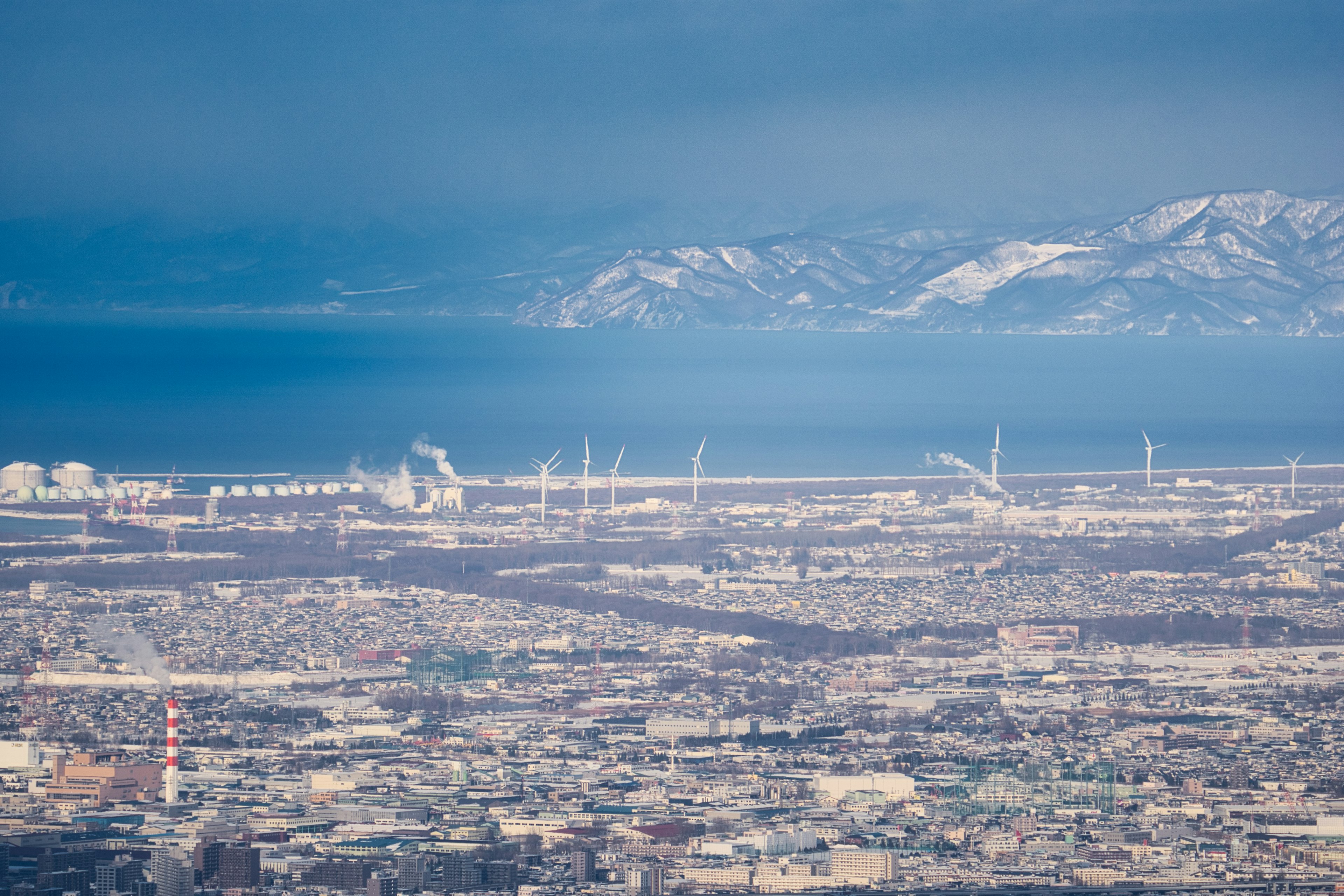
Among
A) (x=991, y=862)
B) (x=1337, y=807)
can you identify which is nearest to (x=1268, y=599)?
(x=1337, y=807)

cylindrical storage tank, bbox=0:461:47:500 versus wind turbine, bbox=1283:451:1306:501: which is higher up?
wind turbine, bbox=1283:451:1306:501

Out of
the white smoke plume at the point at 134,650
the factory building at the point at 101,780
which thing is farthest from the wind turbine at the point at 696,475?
the factory building at the point at 101,780

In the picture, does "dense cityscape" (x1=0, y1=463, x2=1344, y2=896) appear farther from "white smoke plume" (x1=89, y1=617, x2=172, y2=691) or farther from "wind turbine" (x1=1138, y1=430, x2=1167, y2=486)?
"wind turbine" (x1=1138, y1=430, x2=1167, y2=486)

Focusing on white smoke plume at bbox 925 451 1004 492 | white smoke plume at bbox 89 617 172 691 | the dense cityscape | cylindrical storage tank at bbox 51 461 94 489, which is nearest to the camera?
the dense cityscape

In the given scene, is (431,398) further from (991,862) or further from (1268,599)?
(991,862)

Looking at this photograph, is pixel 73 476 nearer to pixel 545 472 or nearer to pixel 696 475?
pixel 545 472

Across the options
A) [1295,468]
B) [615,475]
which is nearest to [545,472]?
[615,475]

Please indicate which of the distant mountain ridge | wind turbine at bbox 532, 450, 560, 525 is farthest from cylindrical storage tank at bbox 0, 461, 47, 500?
the distant mountain ridge
